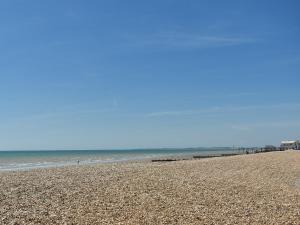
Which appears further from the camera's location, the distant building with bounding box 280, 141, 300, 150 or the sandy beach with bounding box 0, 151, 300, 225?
the distant building with bounding box 280, 141, 300, 150

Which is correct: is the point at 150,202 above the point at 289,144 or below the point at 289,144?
below

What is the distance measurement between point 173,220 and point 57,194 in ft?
20.2

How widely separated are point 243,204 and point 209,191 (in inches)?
112

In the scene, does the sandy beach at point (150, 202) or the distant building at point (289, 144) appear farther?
the distant building at point (289, 144)

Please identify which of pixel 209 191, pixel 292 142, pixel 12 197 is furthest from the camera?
pixel 292 142

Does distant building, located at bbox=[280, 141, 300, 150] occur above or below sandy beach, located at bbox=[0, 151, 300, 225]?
above

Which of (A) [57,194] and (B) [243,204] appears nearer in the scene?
(B) [243,204]

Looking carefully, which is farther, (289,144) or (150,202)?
(289,144)

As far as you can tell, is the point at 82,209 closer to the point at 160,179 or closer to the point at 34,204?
the point at 34,204

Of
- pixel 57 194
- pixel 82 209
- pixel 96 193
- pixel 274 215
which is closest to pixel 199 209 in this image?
pixel 274 215

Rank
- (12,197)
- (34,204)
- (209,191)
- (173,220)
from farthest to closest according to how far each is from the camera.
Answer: (209,191) < (12,197) < (34,204) < (173,220)

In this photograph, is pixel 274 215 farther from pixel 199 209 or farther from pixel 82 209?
pixel 82 209

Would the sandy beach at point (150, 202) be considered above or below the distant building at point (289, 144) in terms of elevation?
below

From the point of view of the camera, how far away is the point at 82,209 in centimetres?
1348
